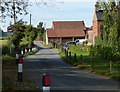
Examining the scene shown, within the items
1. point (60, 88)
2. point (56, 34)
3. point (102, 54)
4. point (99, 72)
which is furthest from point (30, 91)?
point (56, 34)

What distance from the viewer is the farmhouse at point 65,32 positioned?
86875 millimetres

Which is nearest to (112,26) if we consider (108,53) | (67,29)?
(108,53)

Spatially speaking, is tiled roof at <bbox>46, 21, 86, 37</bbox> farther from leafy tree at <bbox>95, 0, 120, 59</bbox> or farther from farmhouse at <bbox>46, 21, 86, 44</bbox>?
leafy tree at <bbox>95, 0, 120, 59</bbox>

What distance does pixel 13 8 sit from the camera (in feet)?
61.0

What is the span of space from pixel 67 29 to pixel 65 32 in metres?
2.12

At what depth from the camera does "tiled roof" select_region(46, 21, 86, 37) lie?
286 ft

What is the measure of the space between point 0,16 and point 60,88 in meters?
8.96

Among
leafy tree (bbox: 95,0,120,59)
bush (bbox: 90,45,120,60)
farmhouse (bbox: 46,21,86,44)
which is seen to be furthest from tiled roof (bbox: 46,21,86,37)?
bush (bbox: 90,45,120,60)

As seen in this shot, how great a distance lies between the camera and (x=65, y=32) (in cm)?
8706

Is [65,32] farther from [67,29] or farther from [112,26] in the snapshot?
[112,26]

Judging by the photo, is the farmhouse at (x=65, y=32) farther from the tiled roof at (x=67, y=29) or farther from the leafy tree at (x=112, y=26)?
the leafy tree at (x=112, y=26)

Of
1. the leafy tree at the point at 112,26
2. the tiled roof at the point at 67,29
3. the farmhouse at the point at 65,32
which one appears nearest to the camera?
the leafy tree at the point at 112,26

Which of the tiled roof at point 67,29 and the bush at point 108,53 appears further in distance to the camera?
the tiled roof at point 67,29

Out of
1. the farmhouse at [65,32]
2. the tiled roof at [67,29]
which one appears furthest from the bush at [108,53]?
the tiled roof at [67,29]
